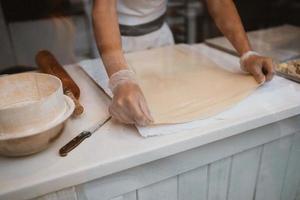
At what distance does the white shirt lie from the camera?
3.45ft

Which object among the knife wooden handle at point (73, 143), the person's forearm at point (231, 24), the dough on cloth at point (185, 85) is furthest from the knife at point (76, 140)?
the person's forearm at point (231, 24)

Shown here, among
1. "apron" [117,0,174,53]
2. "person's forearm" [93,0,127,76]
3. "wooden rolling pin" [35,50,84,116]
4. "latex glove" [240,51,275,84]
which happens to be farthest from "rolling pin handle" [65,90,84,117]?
"latex glove" [240,51,275,84]

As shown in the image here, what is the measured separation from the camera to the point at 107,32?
0.77 metres

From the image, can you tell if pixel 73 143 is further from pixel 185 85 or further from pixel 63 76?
pixel 185 85

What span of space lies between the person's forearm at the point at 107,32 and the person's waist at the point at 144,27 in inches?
9.9

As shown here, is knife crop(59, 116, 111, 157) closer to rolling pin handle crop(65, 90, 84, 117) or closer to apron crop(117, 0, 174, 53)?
rolling pin handle crop(65, 90, 84, 117)

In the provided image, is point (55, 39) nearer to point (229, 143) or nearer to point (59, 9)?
point (59, 9)

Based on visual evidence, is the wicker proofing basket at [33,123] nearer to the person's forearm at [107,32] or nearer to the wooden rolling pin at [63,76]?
the wooden rolling pin at [63,76]

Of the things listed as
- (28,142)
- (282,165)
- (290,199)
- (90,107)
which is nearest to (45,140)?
(28,142)

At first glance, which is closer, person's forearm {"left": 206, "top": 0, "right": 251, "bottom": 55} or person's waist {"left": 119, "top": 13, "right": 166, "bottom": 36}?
person's forearm {"left": 206, "top": 0, "right": 251, "bottom": 55}

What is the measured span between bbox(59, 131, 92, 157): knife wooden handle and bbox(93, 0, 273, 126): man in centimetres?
8

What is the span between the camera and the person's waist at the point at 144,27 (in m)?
1.09

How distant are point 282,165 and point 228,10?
547 millimetres

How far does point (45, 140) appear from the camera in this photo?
55 cm
